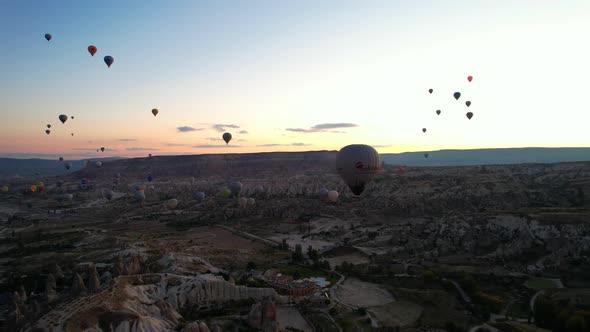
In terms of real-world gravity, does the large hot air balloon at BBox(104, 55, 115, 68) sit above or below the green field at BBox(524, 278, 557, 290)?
above

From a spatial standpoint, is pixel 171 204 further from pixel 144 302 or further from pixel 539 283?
pixel 539 283

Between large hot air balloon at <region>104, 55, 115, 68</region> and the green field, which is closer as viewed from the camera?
→ the green field

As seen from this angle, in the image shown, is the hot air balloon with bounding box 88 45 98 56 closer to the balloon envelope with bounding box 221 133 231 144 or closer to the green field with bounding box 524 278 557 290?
the balloon envelope with bounding box 221 133 231 144

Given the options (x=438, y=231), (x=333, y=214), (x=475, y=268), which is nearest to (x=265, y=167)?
(x=333, y=214)

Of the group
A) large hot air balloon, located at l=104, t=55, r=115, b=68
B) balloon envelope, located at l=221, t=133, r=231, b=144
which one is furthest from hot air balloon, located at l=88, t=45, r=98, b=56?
balloon envelope, located at l=221, t=133, r=231, b=144

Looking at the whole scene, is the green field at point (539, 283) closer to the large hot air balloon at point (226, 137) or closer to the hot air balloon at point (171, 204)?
the large hot air balloon at point (226, 137)

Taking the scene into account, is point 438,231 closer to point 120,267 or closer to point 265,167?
point 120,267
